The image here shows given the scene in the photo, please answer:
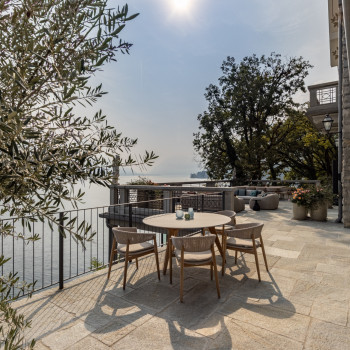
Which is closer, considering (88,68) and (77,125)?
(88,68)

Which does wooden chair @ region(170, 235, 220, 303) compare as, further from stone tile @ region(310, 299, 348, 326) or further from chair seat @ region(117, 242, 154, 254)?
stone tile @ region(310, 299, 348, 326)

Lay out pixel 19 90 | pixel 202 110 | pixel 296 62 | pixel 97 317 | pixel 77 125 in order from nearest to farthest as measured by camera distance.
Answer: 1. pixel 19 90
2. pixel 77 125
3. pixel 97 317
4. pixel 296 62
5. pixel 202 110

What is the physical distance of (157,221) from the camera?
3.59 m

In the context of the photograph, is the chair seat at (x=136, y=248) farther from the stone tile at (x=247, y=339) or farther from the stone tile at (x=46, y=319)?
the stone tile at (x=247, y=339)

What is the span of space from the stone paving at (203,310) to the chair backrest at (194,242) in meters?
0.57

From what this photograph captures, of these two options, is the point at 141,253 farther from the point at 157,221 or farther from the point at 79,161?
the point at 79,161

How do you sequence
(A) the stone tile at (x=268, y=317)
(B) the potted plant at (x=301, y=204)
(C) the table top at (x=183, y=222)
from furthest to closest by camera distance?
(B) the potted plant at (x=301, y=204)
(C) the table top at (x=183, y=222)
(A) the stone tile at (x=268, y=317)

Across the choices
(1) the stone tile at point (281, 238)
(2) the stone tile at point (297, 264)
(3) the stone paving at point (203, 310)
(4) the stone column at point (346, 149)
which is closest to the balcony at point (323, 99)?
(4) the stone column at point (346, 149)

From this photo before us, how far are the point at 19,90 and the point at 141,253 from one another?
2784 millimetres

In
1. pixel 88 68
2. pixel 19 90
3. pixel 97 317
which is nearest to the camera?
pixel 19 90

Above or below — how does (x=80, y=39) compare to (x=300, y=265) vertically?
above

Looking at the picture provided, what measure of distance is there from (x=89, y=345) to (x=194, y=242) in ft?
4.61

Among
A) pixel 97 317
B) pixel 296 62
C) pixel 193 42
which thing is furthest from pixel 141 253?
pixel 296 62

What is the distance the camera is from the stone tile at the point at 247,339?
1.99 meters
